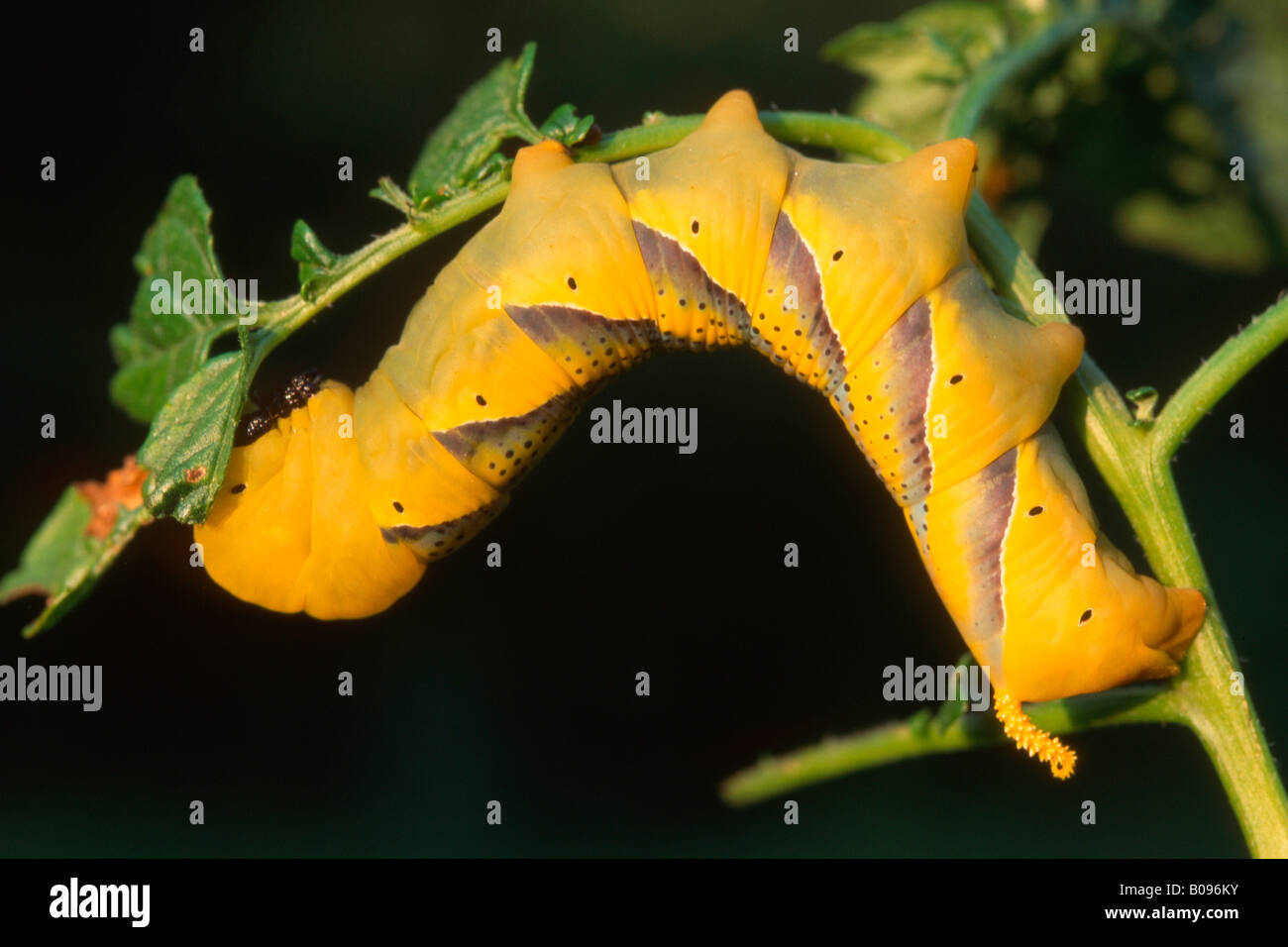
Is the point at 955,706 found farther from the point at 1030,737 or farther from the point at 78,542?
the point at 78,542

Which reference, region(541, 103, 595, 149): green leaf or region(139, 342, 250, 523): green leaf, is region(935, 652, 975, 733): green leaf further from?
region(139, 342, 250, 523): green leaf

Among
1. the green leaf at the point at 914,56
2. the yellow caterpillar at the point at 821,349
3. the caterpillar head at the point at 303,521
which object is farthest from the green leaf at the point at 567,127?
the green leaf at the point at 914,56

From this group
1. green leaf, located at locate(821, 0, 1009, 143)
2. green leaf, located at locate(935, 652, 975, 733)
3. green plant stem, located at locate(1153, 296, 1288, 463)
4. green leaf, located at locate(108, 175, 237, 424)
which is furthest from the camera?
green leaf, located at locate(821, 0, 1009, 143)

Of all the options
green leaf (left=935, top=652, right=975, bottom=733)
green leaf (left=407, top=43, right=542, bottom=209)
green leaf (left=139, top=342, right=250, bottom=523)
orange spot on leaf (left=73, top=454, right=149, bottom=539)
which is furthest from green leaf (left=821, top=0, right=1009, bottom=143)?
orange spot on leaf (left=73, top=454, right=149, bottom=539)

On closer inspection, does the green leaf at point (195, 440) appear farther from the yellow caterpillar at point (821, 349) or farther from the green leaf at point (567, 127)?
the green leaf at point (567, 127)

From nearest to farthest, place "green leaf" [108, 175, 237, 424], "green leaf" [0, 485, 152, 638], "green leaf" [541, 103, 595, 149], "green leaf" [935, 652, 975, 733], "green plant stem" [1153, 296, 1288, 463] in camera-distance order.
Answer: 1. "green plant stem" [1153, 296, 1288, 463]
2. "green leaf" [541, 103, 595, 149]
3. "green leaf" [935, 652, 975, 733]
4. "green leaf" [108, 175, 237, 424]
5. "green leaf" [0, 485, 152, 638]

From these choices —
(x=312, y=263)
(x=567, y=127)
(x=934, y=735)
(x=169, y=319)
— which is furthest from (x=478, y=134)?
(x=934, y=735)
